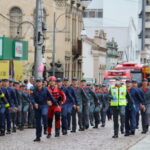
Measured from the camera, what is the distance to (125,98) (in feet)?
80.2

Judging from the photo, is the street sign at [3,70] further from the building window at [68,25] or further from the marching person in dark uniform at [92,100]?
the building window at [68,25]

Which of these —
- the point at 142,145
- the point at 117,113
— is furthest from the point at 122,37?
the point at 142,145

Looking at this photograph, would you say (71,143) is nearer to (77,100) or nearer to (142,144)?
(142,144)

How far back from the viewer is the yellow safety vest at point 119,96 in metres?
24.2

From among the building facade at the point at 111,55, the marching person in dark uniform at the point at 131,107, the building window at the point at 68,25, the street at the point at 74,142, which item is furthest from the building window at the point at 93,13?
the marching person in dark uniform at the point at 131,107

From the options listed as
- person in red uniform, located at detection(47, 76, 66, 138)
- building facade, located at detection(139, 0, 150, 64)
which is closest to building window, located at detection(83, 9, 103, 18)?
building facade, located at detection(139, 0, 150, 64)

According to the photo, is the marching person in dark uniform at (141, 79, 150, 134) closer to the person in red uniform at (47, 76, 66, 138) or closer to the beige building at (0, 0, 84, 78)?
the person in red uniform at (47, 76, 66, 138)

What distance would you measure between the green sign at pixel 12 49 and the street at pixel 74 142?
→ 7.95 metres

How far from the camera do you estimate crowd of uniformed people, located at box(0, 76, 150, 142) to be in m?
22.5

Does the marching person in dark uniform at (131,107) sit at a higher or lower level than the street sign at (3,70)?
lower

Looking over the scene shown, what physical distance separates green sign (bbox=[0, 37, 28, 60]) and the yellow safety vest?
9659 mm

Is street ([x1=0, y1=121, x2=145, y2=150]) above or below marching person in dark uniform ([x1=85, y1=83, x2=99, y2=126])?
below

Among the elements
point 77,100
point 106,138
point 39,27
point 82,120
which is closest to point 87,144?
point 106,138

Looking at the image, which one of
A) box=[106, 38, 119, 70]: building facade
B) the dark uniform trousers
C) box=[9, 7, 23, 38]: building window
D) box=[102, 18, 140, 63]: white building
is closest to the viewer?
the dark uniform trousers
